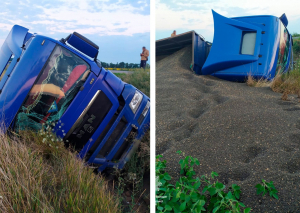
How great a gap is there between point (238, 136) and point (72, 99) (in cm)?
222

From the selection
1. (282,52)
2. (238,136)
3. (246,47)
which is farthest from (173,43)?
(238,136)

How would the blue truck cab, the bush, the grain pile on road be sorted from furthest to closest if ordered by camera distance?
the blue truck cab < the grain pile on road < the bush

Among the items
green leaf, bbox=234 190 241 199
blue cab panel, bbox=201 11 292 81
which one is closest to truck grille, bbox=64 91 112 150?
green leaf, bbox=234 190 241 199

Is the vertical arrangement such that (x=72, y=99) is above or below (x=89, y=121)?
above

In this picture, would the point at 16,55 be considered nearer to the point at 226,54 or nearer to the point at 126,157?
the point at 126,157

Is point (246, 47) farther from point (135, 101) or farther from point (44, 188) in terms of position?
point (44, 188)

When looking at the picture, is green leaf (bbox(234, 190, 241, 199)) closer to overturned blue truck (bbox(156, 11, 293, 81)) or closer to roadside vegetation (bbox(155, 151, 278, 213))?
roadside vegetation (bbox(155, 151, 278, 213))

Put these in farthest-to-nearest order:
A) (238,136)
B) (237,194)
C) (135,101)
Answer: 1. (238,136)
2. (135,101)
3. (237,194)

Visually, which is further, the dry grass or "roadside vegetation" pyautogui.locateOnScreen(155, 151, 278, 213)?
"roadside vegetation" pyautogui.locateOnScreen(155, 151, 278, 213)

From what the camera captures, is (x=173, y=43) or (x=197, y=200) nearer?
(x=197, y=200)

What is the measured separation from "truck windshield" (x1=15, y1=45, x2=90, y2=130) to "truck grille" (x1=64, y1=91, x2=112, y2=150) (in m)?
0.21

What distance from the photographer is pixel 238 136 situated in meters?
3.75

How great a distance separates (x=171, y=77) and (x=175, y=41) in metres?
1.95

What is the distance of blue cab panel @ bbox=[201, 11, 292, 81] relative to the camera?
266 inches
